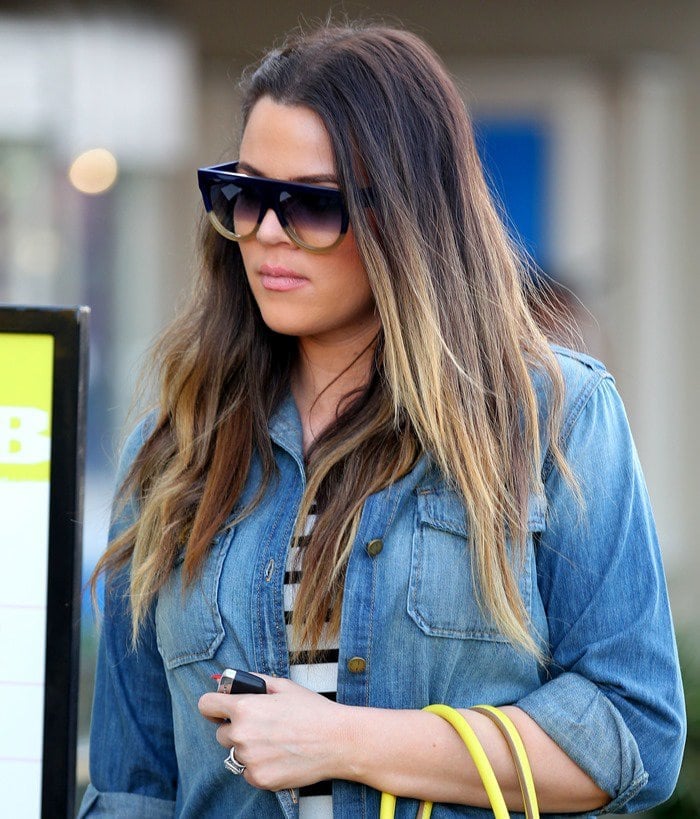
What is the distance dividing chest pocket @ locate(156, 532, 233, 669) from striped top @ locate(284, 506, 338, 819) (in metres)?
0.11

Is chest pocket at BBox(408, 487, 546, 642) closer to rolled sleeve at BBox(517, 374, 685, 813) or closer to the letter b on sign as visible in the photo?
rolled sleeve at BBox(517, 374, 685, 813)

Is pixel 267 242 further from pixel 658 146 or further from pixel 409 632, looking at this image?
pixel 658 146

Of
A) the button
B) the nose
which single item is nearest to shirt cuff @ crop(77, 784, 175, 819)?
the button

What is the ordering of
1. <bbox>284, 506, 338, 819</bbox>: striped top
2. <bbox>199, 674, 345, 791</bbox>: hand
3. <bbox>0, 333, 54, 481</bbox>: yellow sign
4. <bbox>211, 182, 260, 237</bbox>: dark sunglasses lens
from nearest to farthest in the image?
1. <bbox>0, 333, 54, 481</bbox>: yellow sign
2. <bbox>199, 674, 345, 791</bbox>: hand
3. <bbox>284, 506, 338, 819</bbox>: striped top
4. <bbox>211, 182, 260, 237</bbox>: dark sunglasses lens

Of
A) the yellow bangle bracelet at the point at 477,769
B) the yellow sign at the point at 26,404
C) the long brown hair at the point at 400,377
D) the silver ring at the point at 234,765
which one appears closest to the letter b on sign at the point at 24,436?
the yellow sign at the point at 26,404

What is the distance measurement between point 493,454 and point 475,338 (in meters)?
0.19

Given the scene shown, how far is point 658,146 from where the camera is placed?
208 inches

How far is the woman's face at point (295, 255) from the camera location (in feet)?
5.86

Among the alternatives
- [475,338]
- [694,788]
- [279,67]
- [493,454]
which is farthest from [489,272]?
[694,788]

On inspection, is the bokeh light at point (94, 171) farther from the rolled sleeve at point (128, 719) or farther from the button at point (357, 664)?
the button at point (357, 664)

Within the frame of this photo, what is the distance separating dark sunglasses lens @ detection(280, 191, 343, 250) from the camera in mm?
1774

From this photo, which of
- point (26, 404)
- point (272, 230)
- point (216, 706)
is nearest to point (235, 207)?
point (272, 230)

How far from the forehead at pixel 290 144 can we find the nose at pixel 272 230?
0.19 ft

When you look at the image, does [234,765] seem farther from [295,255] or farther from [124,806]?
[295,255]
